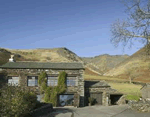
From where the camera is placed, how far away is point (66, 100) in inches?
1022

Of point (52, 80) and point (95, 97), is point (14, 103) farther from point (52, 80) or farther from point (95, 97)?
point (95, 97)

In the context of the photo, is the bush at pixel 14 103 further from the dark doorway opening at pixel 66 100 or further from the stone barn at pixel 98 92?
the stone barn at pixel 98 92

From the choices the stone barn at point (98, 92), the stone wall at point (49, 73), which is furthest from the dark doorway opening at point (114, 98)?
the stone wall at point (49, 73)

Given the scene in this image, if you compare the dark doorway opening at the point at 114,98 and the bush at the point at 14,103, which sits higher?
the bush at the point at 14,103

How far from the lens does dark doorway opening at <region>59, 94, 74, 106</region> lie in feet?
84.2

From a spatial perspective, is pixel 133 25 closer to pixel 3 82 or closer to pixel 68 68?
pixel 68 68

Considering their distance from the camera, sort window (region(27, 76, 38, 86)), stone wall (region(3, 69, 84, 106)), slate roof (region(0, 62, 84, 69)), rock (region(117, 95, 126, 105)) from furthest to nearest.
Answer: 1. rock (region(117, 95, 126, 105))
2. slate roof (region(0, 62, 84, 69))
3. window (region(27, 76, 38, 86))
4. stone wall (region(3, 69, 84, 106))

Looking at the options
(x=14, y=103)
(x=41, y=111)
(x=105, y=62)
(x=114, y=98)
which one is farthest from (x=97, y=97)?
(x=105, y=62)

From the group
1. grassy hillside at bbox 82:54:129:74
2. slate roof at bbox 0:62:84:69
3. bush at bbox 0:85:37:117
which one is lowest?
bush at bbox 0:85:37:117

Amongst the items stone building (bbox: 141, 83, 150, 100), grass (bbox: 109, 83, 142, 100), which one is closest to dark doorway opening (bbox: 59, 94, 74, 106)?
grass (bbox: 109, 83, 142, 100)

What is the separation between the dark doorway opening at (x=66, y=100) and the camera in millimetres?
25664

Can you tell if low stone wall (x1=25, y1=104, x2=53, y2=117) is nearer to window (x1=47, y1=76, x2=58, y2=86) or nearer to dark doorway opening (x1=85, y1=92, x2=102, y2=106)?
window (x1=47, y1=76, x2=58, y2=86)

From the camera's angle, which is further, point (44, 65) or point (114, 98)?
point (114, 98)

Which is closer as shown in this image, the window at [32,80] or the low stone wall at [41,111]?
the low stone wall at [41,111]
